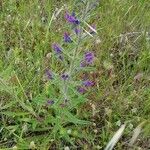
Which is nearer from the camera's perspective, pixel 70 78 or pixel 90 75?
pixel 70 78

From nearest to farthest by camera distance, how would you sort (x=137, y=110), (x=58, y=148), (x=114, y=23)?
(x=58, y=148) → (x=137, y=110) → (x=114, y=23)

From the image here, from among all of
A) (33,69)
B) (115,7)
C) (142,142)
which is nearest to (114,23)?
(115,7)

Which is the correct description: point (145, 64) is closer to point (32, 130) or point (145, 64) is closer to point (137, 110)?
point (137, 110)

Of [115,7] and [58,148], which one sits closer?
[58,148]

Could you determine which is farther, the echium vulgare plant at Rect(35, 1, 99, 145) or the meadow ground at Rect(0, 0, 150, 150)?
the meadow ground at Rect(0, 0, 150, 150)

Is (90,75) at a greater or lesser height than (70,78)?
lesser
